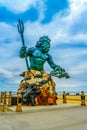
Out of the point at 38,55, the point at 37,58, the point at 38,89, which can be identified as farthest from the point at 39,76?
the point at 38,55

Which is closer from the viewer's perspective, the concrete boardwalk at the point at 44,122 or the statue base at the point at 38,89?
the concrete boardwalk at the point at 44,122

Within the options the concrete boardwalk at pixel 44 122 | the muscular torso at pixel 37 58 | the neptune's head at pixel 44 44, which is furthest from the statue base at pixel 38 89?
the concrete boardwalk at pixel 44 122

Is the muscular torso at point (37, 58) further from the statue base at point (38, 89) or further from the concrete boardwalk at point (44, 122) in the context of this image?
the concrete boardwalk at point (44, 122)

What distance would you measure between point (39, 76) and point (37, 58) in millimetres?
1405

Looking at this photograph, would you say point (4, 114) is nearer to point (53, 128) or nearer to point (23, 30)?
point (53, 128)

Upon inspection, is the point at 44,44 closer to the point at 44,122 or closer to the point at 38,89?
the point at 38,89

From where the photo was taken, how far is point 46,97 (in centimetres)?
1627

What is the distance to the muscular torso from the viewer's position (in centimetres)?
1738

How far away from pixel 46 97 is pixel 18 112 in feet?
16.1

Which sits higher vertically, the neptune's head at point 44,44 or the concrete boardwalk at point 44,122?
the neptune's head at point 44,44

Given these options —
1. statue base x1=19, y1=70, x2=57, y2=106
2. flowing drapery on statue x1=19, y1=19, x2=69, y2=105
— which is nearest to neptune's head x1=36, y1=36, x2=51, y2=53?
flowing drapery on statue x1=19, y1=19, x2=69, y2=105

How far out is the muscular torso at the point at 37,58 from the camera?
684 inches

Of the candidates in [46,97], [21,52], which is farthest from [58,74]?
[21,52]

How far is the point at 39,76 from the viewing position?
661 inches
